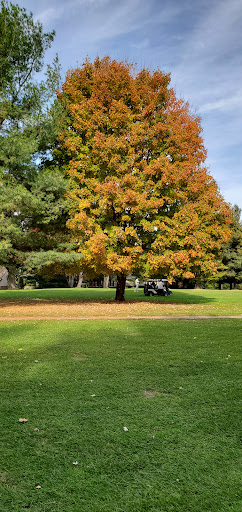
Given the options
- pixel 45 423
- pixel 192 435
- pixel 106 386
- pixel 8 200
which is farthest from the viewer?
pixel 8 200

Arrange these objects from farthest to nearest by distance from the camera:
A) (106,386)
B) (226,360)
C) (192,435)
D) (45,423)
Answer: (226,360) → (106,386) → (45,423) → (192,435)

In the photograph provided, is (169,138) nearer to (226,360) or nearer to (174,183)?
(174,183)

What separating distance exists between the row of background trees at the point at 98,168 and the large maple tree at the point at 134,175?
2.3 inches

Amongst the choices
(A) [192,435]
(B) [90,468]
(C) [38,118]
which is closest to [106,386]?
(A) [192,435]

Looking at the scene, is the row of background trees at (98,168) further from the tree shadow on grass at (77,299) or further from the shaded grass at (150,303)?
the tree shadow on grass at (77,299)

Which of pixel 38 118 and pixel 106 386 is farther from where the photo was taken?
pixel 38 118

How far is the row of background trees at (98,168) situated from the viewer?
15.9 metres

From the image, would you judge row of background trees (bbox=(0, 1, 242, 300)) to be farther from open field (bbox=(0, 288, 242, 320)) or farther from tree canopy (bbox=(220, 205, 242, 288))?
tree canopy (bbox=(220, 205, 242, 288))

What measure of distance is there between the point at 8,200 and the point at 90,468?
13.1 meters

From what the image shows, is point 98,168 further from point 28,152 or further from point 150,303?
point 150,303

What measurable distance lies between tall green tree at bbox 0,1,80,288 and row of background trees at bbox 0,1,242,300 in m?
0.05

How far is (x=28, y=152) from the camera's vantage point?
49.7ft

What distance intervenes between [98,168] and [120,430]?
616 inches

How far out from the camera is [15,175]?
1625 centimetres
